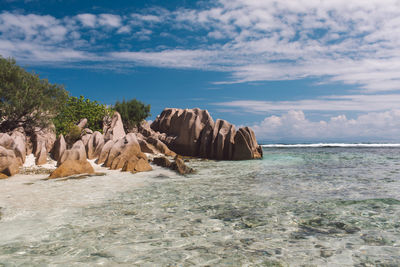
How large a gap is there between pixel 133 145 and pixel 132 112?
78.4 feet

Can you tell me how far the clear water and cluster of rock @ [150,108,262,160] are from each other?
20.9 metres

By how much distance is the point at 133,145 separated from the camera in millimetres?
21734

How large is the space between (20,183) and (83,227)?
8782 millimetres

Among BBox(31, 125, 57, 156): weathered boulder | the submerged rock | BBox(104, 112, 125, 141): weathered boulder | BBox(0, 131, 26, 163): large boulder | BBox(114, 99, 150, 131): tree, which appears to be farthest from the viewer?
BBox(114, 99, 150, 131): tree

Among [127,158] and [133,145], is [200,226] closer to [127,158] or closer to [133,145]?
[127,158]

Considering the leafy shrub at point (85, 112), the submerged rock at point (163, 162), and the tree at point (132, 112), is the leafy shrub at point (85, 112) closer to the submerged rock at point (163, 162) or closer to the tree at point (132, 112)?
the tree at point (132, 112)

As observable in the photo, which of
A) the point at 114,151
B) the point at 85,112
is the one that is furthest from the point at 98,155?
the point at 85,112

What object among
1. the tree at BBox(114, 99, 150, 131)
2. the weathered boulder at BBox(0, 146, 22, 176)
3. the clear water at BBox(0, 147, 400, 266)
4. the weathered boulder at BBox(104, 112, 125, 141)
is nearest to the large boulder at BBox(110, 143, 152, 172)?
the weathered boulder at BBox(0, 146, 22, 176)

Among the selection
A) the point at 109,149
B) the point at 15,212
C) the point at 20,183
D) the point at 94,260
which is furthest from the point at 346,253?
the point at 109,149

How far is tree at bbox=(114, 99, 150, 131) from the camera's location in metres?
43.4

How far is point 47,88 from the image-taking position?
26.1 meters

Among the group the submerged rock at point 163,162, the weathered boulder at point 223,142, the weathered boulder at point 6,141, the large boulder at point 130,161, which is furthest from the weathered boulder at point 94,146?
the weathered boulder at point 223,142

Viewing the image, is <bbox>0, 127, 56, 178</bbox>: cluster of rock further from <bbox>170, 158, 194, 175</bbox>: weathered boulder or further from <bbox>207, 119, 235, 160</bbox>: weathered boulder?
<bbox>207, 119, 235, 160</bbox>: weathered boulder

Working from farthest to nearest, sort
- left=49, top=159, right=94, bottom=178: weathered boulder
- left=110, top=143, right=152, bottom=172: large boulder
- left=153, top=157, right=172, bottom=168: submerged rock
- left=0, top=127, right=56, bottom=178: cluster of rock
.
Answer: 1. left=153, top=157, right=172, bottom=168: submerged rock
2. left=110, top=143, right=152, bottom=172: large boulder
3. left=0, top=127, right=56, bottom=178: cluster of rock
4. left=49, top=159, right=94, bottom=178: weathered boulder
